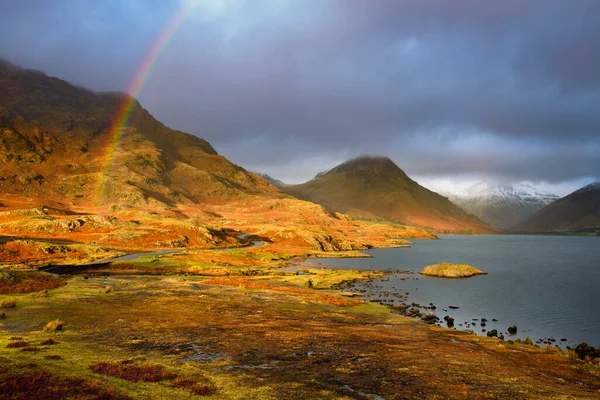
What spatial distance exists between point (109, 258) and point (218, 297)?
209 ft

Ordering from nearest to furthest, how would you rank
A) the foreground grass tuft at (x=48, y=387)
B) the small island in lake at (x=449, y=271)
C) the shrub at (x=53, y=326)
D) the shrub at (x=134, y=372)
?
the foreground grass tuft at (x=48, y=387), the shrub at (x=134, y=372), the shrub at (x=53, y=326), the small island in lake at (x=449, y=271)

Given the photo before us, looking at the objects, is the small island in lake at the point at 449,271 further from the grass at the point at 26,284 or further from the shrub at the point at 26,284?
the grass at the point at 26,284

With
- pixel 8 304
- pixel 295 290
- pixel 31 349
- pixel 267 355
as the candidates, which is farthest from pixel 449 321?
pixel 8 304

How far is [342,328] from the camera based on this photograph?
3772 cm

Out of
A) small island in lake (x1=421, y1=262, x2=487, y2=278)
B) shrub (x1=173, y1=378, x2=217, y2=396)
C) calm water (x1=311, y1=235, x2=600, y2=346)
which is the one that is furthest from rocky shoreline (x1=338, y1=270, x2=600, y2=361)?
shrub (x1=173, y1=378, x2=217, y2=396)

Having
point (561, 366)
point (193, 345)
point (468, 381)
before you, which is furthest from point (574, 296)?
point (193, 345)

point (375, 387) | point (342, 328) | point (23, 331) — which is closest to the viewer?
point (375, 387)

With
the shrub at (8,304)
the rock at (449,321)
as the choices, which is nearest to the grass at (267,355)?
the shrub at (8,304)

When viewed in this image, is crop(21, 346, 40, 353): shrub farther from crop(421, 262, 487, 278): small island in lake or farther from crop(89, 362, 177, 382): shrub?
crop(421, 262, 487, 278): small island in lake

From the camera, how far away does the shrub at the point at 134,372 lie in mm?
18672

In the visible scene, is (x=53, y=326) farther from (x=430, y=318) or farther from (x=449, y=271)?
(x=449, y=271)

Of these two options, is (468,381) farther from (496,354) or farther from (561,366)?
(561,366)

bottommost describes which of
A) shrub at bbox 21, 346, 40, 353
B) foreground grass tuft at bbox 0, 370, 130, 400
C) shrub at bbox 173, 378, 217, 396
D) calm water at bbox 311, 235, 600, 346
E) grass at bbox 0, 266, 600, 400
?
calm water at bbox 311, 235, 600, 346

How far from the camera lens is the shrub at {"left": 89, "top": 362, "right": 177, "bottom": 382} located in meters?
18.7
